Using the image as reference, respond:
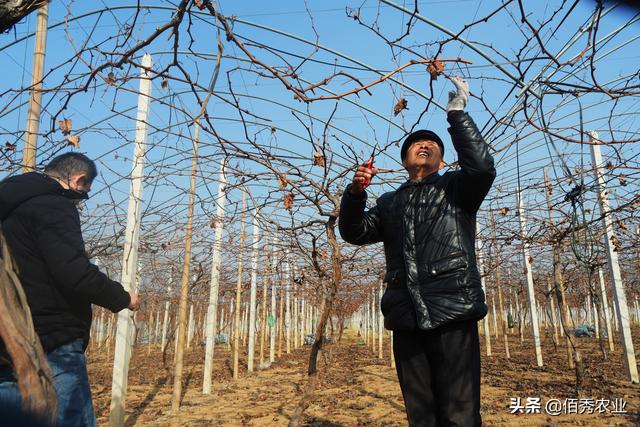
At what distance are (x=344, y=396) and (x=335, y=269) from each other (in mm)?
5788

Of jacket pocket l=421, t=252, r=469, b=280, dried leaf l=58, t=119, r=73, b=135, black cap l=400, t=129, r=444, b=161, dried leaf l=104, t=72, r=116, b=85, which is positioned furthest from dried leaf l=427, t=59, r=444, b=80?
dried leaf l=58, t=119, r=73, b=135

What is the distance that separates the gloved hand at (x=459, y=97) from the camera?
190cm

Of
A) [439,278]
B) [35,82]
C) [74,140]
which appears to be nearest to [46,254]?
[74,140]

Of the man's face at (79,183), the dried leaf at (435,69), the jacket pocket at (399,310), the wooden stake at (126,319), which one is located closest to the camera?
the dried leaf at (435,69)

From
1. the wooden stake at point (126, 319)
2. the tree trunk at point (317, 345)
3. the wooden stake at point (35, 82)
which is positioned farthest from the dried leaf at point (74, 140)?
the wooden stake at point (126, 319)

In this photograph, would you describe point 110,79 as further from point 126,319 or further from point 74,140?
point 126,319

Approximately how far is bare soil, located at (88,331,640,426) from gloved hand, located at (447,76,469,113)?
516 cm

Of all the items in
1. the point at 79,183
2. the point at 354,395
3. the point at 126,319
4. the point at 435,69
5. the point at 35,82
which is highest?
the point at 35,82

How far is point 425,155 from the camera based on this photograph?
2170mm

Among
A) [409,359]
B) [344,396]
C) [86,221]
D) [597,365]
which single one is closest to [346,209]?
[409,359]

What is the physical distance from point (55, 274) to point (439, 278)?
5.33 feet

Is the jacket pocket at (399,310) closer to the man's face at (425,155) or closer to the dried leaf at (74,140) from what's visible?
the man's face at (425,155)

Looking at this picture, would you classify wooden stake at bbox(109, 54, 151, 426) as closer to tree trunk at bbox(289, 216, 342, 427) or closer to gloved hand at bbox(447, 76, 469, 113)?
tree trunk at bbox(289, 216, 342, 427)

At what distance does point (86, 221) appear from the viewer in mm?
3900
